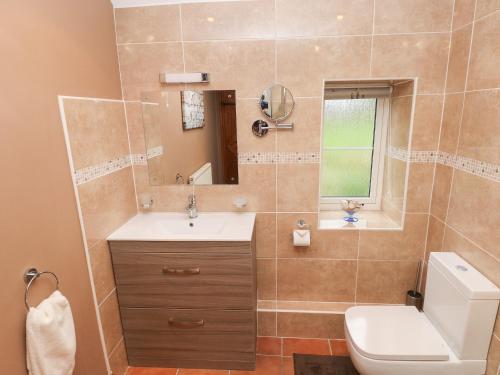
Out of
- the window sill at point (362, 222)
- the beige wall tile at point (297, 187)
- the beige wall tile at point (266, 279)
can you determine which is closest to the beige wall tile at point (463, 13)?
the beige wall tile at point (297, 187)

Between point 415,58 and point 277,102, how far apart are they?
0.83m

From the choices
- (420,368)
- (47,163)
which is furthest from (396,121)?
(47,163)

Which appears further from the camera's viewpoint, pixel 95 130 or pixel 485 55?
pixel 95 130

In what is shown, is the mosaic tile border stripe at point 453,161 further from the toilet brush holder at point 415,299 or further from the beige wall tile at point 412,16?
the toilet brush holder at point 415,299

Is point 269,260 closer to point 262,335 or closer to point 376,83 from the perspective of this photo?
point 262,335

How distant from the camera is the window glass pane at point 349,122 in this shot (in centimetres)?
217

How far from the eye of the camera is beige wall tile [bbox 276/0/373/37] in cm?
173

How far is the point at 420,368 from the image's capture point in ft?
4.73

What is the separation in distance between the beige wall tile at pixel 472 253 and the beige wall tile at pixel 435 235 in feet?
0.15

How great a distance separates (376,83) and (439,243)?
1.11 metres

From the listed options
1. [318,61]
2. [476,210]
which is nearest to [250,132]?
[318,61]

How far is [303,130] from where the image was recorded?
191cm

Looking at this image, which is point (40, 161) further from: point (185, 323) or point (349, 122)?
point (349, 122)

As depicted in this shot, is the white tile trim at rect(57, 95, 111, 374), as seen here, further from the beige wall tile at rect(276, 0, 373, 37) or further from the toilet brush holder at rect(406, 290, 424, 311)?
the toilet brush holder at rect(406, 290, 424, 311)
